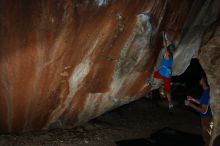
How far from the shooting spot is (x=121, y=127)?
8.97m

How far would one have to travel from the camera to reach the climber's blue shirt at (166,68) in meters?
7.91

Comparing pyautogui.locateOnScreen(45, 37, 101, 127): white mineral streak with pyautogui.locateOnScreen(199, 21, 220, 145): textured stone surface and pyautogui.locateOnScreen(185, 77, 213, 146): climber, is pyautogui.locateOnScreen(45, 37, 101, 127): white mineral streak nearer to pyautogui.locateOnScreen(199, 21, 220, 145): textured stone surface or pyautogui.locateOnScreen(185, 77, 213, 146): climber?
pyautogui.locateOnScreen(185, 77, 213, 146): climber

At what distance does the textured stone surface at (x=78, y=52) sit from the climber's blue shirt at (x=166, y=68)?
29cm

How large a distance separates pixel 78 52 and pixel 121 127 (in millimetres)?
2817

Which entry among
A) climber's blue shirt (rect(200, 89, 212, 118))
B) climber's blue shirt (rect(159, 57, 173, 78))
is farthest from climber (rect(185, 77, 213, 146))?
climber's blue shirt (rect(159, 57, 173, 78))

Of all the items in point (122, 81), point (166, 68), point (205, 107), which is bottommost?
point (205, 107)

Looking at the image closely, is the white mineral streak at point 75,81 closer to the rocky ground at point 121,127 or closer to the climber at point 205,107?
the rocky ground at point 121,127

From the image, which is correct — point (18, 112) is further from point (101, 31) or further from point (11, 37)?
point (101, 31)

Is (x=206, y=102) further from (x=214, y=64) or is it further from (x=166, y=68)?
→ (x=166, y=68)

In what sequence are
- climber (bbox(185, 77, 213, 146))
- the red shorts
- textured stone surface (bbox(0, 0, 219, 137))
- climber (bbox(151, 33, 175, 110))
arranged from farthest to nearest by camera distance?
the red shorts
climber (bbox(151, 33, 175, 110))
climber (bbox(185, 77, 213, 146))
textured stone surface (bbox(0, 0, 219, 137))

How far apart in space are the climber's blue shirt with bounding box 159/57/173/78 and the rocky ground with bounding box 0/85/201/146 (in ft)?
5.46

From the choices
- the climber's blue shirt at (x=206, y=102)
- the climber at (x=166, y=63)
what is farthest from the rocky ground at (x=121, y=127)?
the climber's blue shirt at (x=206, y=102)

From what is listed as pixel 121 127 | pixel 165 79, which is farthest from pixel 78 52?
pixel 121 127

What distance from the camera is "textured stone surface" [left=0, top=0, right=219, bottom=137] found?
248 inches
